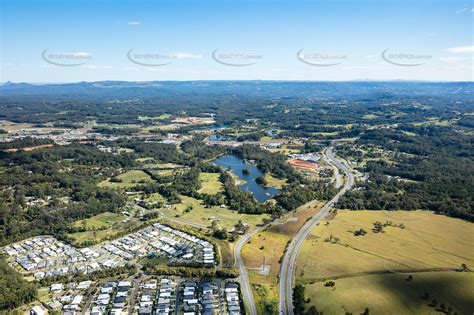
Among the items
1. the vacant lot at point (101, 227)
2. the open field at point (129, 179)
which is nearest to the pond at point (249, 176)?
the open field at point (129, 179)

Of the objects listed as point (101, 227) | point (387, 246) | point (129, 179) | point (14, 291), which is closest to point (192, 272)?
point (14, 291)

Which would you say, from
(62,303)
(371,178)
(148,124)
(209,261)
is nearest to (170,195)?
(209,261)

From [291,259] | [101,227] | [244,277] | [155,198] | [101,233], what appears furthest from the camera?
[155,198]

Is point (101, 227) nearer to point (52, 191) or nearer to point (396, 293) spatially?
point (52, 191)

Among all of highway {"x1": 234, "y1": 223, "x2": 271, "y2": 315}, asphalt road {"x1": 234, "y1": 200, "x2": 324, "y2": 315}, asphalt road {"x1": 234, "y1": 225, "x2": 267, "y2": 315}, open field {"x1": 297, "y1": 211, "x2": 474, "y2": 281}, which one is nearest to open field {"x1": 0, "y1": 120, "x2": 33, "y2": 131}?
asphalt road {"x1": 234, "y1": 200, "x2": 324, "y2": 315}

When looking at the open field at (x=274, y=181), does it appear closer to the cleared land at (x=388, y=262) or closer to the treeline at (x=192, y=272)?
the cleared land at (x=388, y=262)

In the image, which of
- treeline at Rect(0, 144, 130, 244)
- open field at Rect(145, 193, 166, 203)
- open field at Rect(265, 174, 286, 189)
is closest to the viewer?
treeline at Rect(0, 144, 130, 244)

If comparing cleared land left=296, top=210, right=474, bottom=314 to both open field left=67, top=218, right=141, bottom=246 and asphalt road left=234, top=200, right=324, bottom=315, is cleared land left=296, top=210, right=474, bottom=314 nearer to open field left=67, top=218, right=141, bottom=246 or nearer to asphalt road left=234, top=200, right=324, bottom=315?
asphalt road left=234, top=200, right=324, bottom=315
